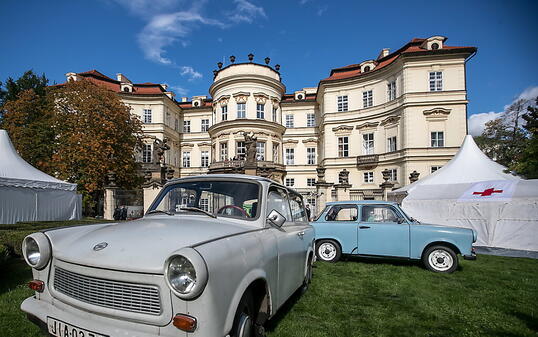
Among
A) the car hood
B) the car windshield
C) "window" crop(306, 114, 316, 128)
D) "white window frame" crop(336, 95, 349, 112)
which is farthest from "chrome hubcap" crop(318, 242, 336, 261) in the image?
"window" crop(306, 114, 316, 128)

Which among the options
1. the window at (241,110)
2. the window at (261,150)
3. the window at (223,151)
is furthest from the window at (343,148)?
the window at (223,151)

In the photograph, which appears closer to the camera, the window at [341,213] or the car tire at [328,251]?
the car tire at [328,251]

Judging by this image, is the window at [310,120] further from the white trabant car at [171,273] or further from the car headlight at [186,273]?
the car headlight at [186,273]

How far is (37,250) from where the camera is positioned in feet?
8.55

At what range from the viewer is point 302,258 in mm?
4152

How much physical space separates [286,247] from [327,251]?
4758 mm

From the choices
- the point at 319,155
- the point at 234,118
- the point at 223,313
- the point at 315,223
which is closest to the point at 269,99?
the point at 234,118

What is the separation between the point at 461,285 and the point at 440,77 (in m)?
27.8

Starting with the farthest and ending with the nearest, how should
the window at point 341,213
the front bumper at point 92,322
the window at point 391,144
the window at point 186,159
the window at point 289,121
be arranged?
the window at point 186,159 → the window at point 289,121 → the window at point 391,144 → the window at point 341,213 → the front bumper at point 92,322

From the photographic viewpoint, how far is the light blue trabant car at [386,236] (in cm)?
670

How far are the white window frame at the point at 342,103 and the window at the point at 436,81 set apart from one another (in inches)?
355

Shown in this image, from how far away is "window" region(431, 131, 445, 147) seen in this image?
27172mm

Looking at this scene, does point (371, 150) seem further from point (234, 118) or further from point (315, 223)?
point (315, 223)

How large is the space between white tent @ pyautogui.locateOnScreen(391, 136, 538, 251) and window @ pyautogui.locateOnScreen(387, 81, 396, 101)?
17.3m
